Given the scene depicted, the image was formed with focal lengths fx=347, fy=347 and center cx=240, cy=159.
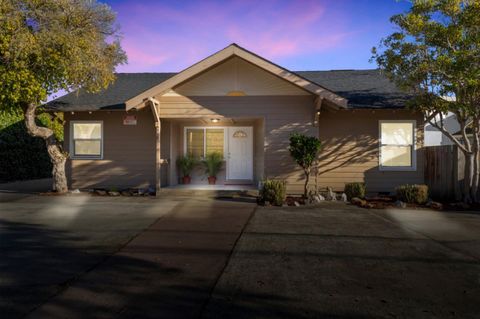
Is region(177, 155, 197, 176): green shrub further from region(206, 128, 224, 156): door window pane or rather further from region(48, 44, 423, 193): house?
region(206, 128, 224, 156): door window pane

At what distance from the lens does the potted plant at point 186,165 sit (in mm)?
14175

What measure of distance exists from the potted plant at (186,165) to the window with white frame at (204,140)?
34 centimetres

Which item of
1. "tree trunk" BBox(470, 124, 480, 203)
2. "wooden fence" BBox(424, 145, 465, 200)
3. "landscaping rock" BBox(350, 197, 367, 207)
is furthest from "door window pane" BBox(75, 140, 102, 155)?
"tree trunk" BBox(470, 124, 480, 203)

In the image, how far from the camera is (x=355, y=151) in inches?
508

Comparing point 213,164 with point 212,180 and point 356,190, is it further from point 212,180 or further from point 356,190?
point 356,190

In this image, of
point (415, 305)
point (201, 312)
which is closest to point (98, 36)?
point (201, 312)

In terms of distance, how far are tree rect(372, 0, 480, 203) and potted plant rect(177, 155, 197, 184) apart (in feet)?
25.9

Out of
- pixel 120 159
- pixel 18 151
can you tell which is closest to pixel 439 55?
pixel 120 159

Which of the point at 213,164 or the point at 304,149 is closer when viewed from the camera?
the point at 304,149

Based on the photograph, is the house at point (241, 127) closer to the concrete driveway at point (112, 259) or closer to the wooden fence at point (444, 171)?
the wooden fence at point (444, 171)

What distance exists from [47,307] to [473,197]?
11.3 meters

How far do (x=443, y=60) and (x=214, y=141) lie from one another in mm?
8581

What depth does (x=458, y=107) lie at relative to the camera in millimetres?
9633

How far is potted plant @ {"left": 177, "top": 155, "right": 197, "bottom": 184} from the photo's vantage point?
14175mm
